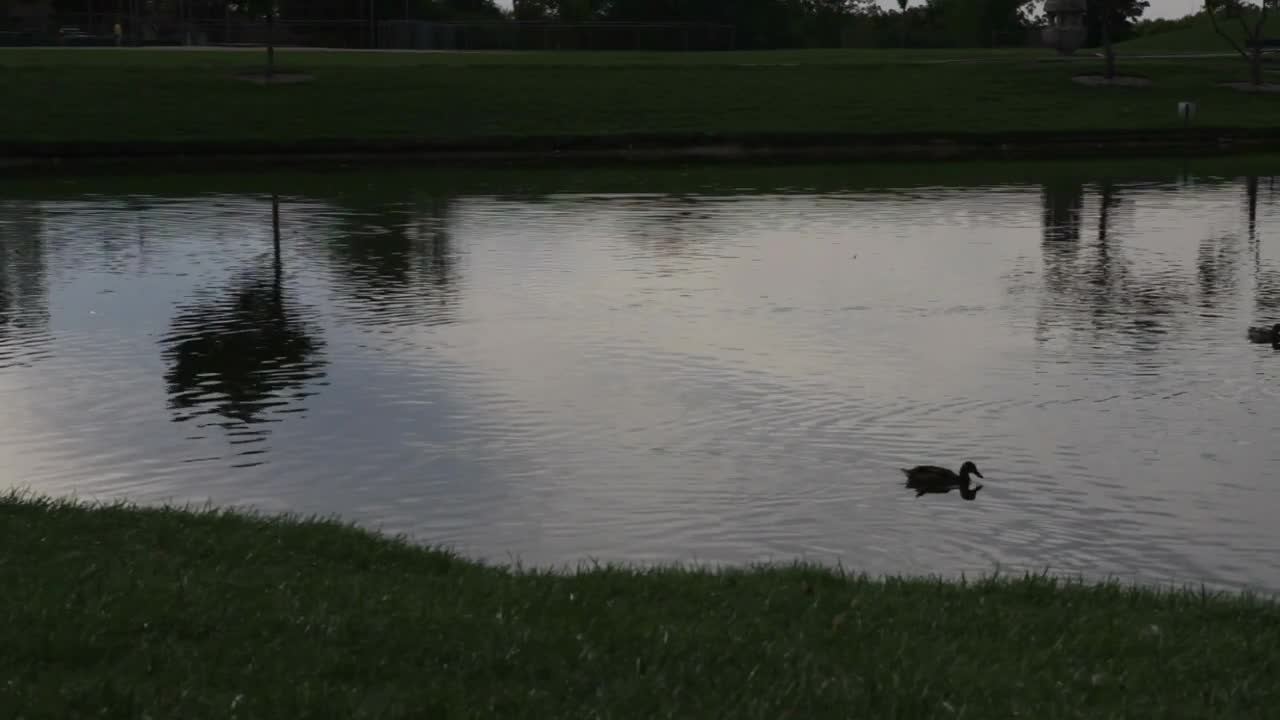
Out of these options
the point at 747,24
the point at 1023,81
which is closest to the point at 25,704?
Answer: the point at 1023,81

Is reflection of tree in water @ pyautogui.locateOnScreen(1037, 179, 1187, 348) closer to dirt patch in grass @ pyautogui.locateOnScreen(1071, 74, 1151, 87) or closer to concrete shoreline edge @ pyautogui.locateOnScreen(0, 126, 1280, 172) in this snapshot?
concrete shoreline edge @ pyautogui.locateOnScreen(0, 126, 1280, 172)

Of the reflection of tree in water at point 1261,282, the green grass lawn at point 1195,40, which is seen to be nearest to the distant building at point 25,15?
the green grass lawn at point 1195,40

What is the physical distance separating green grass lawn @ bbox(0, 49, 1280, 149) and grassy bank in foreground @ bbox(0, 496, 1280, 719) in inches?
1703

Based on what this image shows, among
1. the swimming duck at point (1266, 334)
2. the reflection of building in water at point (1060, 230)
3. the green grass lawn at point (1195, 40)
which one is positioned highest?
the green grass lawn at point (1195, 40)

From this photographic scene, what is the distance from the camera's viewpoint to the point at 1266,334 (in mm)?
19500

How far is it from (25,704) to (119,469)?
692cm

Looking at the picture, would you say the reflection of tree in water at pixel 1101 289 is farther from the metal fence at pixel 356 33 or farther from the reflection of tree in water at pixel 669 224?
the metal fence at pixel 356 33

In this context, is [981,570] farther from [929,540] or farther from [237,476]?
[237,476]

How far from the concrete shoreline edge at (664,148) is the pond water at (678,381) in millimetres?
16659

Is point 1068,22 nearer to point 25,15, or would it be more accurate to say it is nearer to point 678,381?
point 25,15

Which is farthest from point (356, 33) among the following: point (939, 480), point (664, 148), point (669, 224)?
point (939, 480)

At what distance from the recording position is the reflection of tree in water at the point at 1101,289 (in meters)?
20.8

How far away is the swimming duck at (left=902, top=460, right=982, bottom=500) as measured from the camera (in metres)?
12.9

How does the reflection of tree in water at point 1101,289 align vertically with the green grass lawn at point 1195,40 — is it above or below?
below
